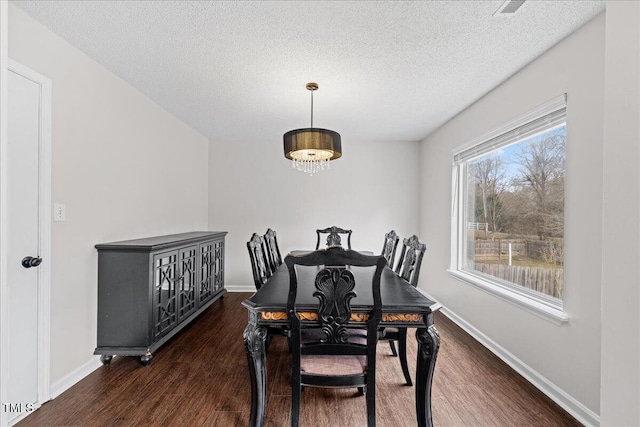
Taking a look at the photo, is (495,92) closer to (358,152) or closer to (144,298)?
(358,152)

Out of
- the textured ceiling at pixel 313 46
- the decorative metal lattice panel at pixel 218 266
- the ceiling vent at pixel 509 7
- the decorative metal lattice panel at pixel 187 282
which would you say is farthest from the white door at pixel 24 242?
the ceiling vent at pixel 509 7

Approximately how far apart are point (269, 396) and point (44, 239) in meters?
1.88

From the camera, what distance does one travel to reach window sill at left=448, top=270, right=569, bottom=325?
6.90ft

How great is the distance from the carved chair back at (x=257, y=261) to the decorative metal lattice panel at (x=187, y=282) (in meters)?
0.95

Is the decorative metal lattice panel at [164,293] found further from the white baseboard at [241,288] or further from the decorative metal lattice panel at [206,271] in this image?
the white baseboard at [241,288]

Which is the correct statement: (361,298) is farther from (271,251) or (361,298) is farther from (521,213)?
(521,213)

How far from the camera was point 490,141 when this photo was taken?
3039mm

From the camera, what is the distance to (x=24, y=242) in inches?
75.3

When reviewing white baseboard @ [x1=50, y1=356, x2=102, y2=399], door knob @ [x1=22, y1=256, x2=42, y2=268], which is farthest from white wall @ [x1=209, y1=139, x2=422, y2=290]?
door knob @ [x1=22, y1=256, x2=42, y2=268]

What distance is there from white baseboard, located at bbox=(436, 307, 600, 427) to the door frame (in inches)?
137

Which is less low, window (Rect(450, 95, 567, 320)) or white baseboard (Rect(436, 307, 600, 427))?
window (Rect(450, 95, 567, 320))

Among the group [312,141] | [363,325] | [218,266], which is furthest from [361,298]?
[218,266]

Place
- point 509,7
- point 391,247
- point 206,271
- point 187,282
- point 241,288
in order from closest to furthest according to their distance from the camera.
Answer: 1. point 509,7
2. point 391,247
3. point 187,282
4. point 206,271
5. point 241,288

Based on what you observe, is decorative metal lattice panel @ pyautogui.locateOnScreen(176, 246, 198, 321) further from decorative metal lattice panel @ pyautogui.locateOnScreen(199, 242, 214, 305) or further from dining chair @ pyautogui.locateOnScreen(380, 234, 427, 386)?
dining chair @ pyautogui.locateOnScreen(380, 234, 427, 386)
